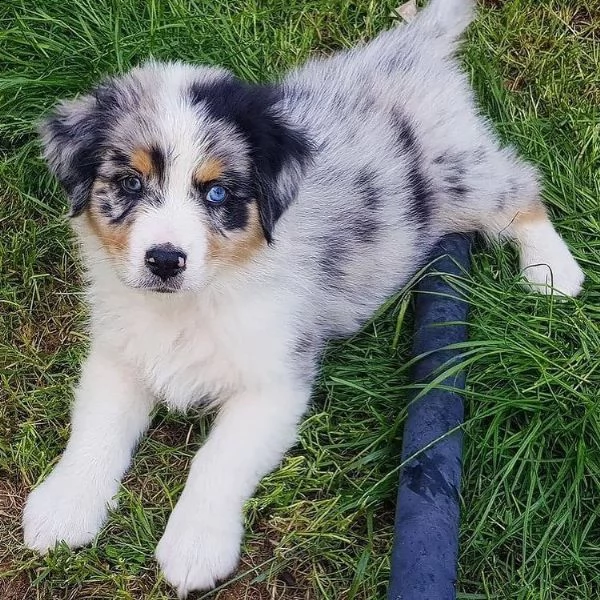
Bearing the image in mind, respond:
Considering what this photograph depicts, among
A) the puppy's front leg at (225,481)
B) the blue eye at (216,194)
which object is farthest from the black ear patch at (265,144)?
the puppy's front leg at (225,481)

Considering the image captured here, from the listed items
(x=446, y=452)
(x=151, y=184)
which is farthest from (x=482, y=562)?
(x=151, y=184)

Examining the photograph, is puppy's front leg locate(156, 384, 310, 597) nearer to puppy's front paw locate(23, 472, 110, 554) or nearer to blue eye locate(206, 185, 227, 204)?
puppy's front paw locate(23, 472, 110, 554)

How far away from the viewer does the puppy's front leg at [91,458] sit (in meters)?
3.09

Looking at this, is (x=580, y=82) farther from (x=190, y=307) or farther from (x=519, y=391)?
(x=190, y=307)

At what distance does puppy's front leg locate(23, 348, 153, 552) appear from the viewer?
309cm

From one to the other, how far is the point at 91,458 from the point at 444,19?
2706 millimetres

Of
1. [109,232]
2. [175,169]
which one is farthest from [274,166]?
[109,232]

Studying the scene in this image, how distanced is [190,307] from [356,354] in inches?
33.2

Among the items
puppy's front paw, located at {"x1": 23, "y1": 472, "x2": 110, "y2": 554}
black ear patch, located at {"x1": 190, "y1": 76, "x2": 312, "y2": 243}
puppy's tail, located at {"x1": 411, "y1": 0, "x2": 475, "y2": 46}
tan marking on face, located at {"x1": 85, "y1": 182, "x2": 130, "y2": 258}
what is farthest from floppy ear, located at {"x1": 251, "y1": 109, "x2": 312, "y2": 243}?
puppy's tail, located at {"x1": 411, "y1": 0, "x2": 475, "y2": 46}

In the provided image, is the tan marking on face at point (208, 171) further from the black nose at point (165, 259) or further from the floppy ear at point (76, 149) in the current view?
the floppy ear at point (76, 149)

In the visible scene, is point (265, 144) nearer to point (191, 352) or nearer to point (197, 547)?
point (191, 352)

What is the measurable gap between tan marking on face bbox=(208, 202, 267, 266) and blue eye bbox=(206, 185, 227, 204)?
0.11m

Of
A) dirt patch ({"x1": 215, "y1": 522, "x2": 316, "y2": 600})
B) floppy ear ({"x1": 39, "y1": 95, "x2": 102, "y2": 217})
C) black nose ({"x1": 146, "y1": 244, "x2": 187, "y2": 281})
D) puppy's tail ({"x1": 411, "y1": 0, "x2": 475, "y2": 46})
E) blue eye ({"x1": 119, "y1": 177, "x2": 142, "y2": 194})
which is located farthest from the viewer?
puppy's tail ({"x1": 411, "y1": 0, "x2": 475, "y2": 46})

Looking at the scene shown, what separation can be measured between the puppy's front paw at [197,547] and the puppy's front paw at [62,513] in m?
0.28
